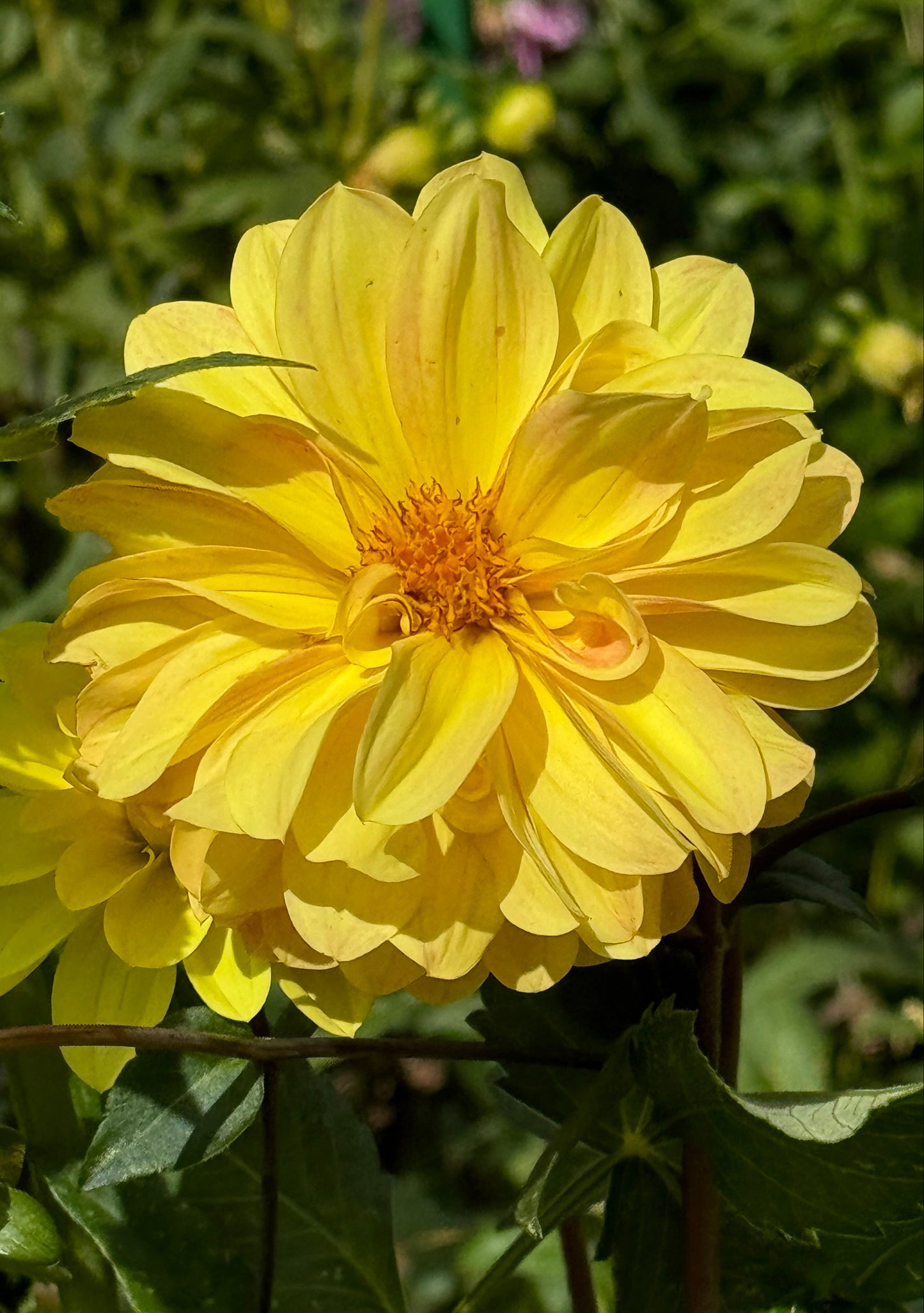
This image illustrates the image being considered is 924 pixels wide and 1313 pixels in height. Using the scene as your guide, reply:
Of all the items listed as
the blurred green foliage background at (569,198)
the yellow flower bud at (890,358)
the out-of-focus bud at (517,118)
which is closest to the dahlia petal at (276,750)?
the blurred green foliage background at (569,198)

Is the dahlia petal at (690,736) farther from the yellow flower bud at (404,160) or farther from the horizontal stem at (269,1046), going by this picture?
the yellow flower bud at (404,160)

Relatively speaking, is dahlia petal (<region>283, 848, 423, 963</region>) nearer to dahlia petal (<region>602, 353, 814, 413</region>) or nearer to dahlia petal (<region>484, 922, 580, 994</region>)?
dahlia petal (<region>484, 922, 580, 994</region>)

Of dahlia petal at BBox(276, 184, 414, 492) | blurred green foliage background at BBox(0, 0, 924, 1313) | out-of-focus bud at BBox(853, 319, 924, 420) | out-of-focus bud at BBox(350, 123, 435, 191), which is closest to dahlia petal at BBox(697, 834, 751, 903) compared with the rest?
dahlia petal at BBox(276, 184, 414, 492)

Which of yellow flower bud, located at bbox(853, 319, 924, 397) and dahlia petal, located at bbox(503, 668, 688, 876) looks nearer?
dahlia petal, located at bbox(503, 668, 688, 876)

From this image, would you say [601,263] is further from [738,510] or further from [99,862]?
[99,862]

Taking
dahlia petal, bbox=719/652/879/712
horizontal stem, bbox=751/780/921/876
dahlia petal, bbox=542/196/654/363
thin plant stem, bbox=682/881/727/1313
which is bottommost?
thin plant stem, bbox=682/881/727/1313

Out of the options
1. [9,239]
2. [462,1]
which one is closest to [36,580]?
[9,239]
